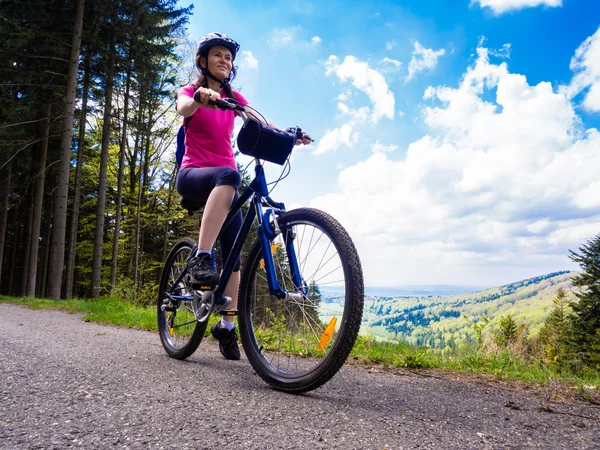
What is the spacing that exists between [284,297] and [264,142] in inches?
39.3

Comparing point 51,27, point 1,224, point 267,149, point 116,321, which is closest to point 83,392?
point 267,149

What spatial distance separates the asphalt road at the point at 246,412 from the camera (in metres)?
1.59

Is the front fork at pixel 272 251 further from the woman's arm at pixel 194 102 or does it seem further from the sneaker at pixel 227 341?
the sneaker at pixel 227 341

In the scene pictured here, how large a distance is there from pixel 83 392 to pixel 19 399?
27cm

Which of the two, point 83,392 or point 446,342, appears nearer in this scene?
point 83,392

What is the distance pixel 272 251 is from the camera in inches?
104

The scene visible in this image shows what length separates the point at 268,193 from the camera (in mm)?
2725

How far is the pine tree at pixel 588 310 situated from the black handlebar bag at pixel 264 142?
1361 inches

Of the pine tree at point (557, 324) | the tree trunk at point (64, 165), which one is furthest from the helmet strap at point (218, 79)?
the pine tree at point (557, 324)

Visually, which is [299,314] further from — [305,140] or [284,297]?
[305,140]

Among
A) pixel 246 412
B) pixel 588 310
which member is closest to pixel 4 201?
pixel 246 412

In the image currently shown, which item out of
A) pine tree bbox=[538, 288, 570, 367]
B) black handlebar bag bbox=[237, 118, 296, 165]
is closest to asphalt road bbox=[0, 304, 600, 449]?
black handlebar bag bbox=[237, 118, 296, 165]

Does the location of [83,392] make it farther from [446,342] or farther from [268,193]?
[446,342]

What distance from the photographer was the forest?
1232cm
